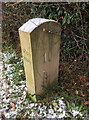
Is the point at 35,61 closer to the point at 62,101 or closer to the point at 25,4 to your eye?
the point at 62,101

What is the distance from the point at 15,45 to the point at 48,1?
194 centimetres

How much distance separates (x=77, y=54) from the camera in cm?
278

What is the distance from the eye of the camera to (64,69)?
2.47 metres

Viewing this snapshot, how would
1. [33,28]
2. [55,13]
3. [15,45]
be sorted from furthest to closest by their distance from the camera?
[15,45] → [55,13] → [33,28]

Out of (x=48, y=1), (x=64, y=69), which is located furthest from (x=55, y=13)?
(x=64, y=69)

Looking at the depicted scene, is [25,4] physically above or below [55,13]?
above

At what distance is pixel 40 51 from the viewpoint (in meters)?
1.56

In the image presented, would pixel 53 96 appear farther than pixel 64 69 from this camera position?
No

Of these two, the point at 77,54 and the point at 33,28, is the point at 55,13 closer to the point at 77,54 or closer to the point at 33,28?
the point at 77,54

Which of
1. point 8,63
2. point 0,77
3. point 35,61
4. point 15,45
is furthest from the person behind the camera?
point 15,45

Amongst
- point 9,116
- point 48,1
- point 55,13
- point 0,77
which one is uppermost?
point 48,1

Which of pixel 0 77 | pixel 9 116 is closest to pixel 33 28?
pixel 9 116

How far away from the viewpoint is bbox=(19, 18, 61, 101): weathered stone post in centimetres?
141

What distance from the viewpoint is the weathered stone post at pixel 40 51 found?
1.41 metres
